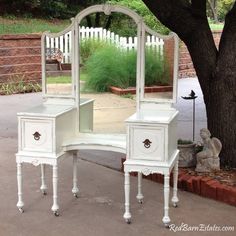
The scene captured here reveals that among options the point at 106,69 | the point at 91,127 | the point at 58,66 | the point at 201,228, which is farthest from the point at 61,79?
the point at 201,228

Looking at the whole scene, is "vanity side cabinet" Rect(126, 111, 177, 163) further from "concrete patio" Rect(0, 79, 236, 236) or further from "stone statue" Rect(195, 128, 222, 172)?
"stone statue" Rect(195, 128, 222, 172)

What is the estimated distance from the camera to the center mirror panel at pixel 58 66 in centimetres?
527

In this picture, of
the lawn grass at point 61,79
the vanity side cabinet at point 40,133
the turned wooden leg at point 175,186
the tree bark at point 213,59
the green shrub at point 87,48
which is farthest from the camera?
the tree bark at point 213,59

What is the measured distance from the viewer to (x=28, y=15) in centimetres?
2408

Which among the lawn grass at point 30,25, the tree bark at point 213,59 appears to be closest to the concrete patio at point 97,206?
the tree bark at point 213,59

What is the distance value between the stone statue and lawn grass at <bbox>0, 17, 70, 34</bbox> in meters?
14.2

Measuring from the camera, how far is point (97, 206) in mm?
5023

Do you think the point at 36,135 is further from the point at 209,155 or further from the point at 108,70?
the point at 108,70

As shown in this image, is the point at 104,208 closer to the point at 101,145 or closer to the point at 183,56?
the point at 101,145

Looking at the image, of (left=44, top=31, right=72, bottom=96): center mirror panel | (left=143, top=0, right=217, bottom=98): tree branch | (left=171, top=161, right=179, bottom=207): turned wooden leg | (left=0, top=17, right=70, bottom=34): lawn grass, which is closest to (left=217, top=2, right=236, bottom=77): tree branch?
(left=143, top=0, right=217, bottom=98): tree branch

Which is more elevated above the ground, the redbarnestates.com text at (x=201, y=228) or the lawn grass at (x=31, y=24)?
the lawn grass at (x=31, y=24)

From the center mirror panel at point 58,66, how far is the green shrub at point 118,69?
0.88 ft

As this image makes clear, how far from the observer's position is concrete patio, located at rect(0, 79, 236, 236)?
4.47m

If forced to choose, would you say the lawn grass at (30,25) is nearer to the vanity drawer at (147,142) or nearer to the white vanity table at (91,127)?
the white vanity table at (91,127)
